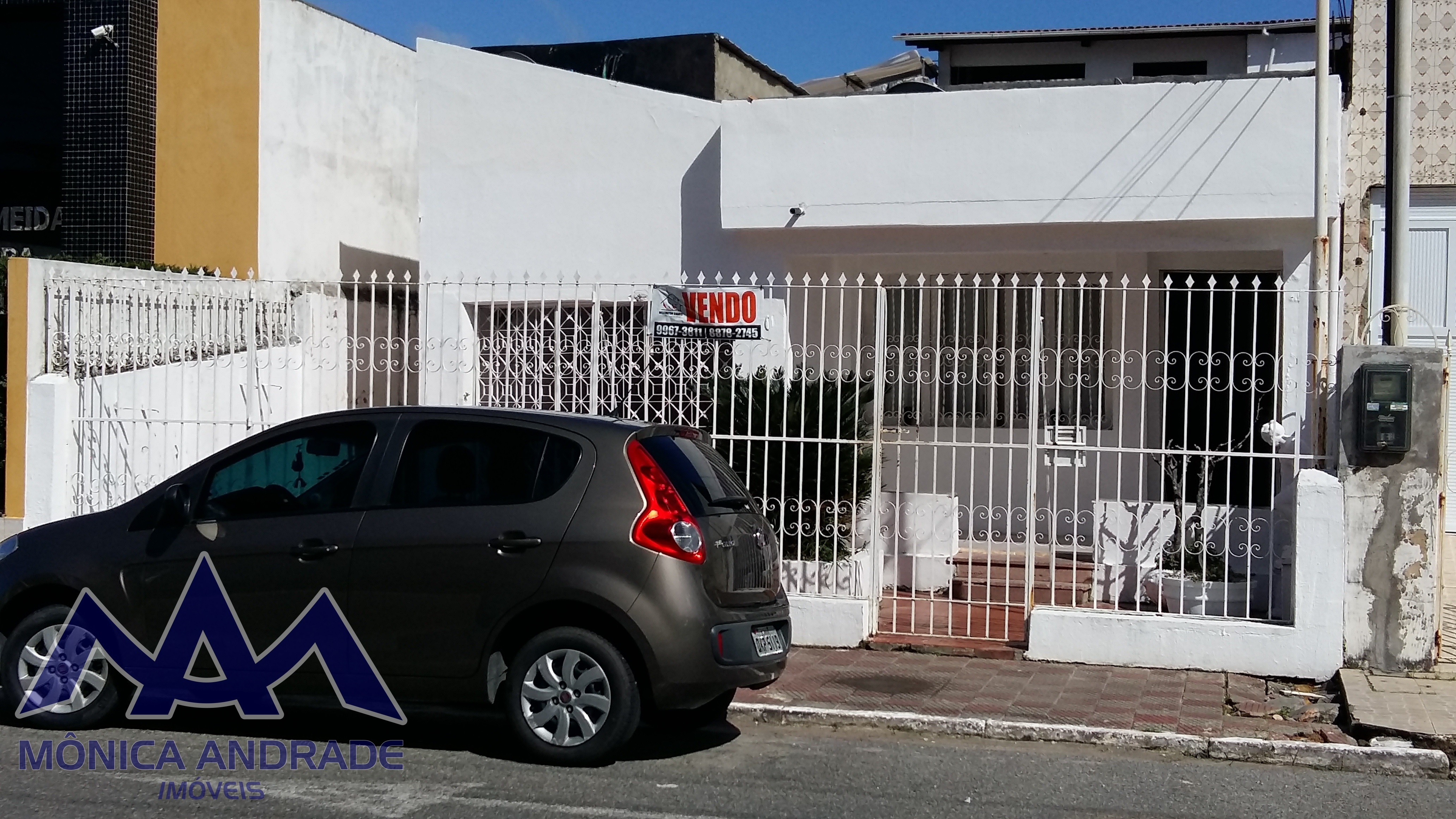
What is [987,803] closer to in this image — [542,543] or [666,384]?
[542,543]

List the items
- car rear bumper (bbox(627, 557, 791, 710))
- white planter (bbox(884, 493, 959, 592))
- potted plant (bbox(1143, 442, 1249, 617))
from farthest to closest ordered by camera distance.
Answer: white planter (bbox(884, 493, 959, 592))
potted plant (bbox(1143, 442, 1249, 617))
car rear bumper (bbox(627, 557, 791, 710))

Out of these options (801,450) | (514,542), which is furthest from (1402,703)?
(514,542)

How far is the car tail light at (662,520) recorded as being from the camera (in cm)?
627

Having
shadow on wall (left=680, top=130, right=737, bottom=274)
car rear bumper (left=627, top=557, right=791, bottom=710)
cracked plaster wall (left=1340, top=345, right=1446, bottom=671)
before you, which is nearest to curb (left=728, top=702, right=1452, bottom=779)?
car rear bumper (left=627, top=557, right=791, bottom=710)

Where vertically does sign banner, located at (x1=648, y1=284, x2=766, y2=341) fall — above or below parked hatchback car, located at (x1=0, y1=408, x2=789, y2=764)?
above

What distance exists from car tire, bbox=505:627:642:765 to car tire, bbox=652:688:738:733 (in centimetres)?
91

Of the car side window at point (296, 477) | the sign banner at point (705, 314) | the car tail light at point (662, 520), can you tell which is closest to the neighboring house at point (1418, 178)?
the sign banner at point (705, 314)

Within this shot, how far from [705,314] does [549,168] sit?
316cm

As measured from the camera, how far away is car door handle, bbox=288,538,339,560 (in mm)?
6531

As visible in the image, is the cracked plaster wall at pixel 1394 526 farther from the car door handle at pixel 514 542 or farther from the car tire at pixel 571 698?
the car door handle at pixel 514 542

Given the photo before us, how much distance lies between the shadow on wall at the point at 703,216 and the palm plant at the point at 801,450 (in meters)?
2.63

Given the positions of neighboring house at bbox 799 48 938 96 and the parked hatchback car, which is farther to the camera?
neighboring house at bbox 799 48 938 96

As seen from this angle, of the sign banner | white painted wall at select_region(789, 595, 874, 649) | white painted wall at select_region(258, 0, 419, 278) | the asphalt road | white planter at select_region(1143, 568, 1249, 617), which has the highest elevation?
white painted wall at select_region(258, 0, 419, 278)

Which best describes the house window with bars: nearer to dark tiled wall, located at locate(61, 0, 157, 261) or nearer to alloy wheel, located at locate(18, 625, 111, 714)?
alloy wheel, located at locate(18, 625, 111, 714)
